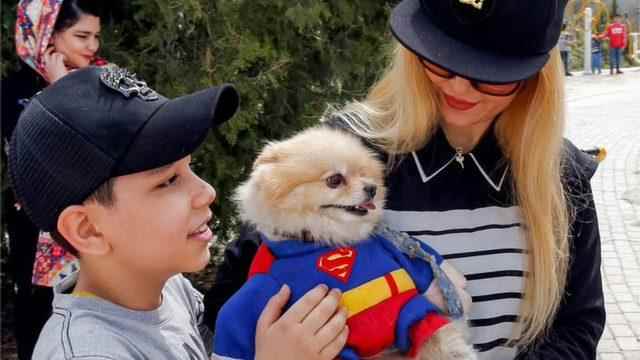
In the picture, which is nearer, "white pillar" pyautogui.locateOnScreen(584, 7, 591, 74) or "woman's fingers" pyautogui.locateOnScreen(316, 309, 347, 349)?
"woman's fingers" pyautogui.locateOnScreen(316, 309, 347, 349)

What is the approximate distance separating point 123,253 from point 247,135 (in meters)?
3.31

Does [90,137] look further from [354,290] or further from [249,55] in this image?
[249,55]

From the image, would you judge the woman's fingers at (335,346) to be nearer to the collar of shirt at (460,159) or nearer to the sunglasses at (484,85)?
the collar of shirt at (460,159)

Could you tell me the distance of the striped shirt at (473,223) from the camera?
6.48ft

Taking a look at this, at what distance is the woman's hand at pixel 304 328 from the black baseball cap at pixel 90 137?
1.53 ft

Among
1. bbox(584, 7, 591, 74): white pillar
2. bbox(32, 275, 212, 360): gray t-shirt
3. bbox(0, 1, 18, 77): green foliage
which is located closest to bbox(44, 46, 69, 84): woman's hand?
bbox(0, 1, 18, 77): green foliage

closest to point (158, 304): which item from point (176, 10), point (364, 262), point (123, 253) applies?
point (123, 253)

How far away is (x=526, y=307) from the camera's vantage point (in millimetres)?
1988

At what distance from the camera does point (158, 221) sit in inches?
62.9

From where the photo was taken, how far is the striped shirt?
1977 mm

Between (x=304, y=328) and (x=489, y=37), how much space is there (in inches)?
31.0

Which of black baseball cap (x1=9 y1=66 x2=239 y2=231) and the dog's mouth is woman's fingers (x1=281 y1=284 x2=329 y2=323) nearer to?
the dog's mouth

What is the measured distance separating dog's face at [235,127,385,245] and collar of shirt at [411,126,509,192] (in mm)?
123

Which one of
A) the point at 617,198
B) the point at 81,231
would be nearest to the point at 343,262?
the point at 81,231
